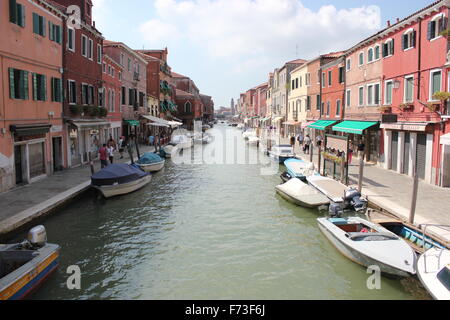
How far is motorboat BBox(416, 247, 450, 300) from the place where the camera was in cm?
679

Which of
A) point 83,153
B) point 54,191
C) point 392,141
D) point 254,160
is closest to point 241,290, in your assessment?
point 54,191

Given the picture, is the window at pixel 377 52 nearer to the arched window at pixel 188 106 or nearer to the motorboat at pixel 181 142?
the motorboat at pixel 181 142

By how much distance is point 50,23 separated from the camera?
1761 cm

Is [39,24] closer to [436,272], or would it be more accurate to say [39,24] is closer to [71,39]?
[71,39]

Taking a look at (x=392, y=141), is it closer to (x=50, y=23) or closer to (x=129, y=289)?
(x=129, y=289)

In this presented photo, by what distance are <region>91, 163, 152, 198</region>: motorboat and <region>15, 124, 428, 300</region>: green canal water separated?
451 millimetres

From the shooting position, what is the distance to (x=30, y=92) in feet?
52.3

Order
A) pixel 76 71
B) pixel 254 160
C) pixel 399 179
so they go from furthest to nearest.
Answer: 1. pixel 254 160
2. pixel 76 71
3. pixel 399 179

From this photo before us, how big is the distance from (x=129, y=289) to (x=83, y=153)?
15977 mm

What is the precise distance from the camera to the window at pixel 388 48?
764 inches

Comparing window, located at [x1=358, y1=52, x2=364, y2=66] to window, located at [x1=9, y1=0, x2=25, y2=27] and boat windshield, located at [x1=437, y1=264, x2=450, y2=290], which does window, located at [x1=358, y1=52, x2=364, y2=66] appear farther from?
Result: boat windshield, located at [x1=437, y1=264, x2=450, y2=290]

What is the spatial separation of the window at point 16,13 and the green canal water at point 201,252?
7.06 meters

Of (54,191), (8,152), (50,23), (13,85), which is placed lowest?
(54,191)

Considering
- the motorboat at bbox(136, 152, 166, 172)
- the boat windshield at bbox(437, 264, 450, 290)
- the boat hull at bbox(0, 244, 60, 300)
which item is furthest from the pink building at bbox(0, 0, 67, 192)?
the boat windshield at bbox(437, 264, 450, 290)
